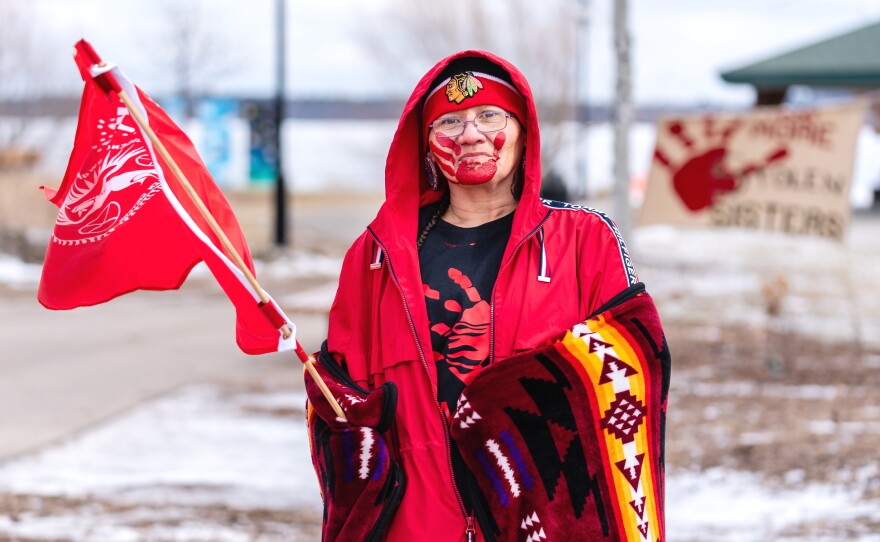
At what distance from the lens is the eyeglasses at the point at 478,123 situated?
3.00 m

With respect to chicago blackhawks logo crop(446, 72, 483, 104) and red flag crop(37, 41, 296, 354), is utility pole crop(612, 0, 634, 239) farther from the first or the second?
chicago blackhawks logo crop(446, 72, 483, 104)

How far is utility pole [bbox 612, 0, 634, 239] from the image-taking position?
10164mm

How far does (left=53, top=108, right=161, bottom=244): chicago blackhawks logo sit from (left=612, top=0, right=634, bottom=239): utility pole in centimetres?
709

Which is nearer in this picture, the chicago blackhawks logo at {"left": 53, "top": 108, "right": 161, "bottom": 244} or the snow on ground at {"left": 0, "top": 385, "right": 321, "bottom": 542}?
the chicago blackhawks logo at {"left": 53, "top": 108, "right": 161, "bottom": 244}

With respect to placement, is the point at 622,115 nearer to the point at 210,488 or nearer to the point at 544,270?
the point at 210,488

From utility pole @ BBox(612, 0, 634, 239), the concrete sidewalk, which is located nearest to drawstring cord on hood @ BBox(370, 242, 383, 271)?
the concrete sidewalk

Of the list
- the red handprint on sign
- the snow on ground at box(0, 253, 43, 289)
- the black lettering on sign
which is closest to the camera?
the black lettering on sign

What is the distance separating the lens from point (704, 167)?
10.4 m

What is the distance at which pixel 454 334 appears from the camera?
9.41ft

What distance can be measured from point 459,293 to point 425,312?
98 millimetres

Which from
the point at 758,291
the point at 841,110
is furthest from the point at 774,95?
the point at 841,110

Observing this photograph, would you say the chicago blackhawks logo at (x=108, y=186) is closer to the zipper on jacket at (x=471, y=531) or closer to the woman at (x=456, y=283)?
the woman at (x=456, y=283)

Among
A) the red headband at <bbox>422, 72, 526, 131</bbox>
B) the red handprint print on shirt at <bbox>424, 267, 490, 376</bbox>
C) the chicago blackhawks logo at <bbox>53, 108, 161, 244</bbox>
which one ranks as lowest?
the red handprint print on shirt at <bbox>424, 267, 490, 376</bbox>

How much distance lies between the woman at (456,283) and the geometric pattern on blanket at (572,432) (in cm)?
4
